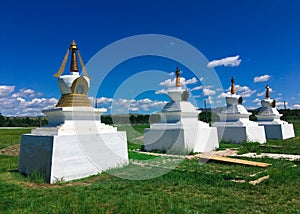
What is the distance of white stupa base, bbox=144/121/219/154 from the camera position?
12.9 metres

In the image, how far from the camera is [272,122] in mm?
21703

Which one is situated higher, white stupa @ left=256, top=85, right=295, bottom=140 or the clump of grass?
white stupa @ left=256, top=85, right=295, bottom=140

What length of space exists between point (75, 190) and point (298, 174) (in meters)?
6.59

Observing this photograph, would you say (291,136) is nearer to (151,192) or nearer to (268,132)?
(268,132)

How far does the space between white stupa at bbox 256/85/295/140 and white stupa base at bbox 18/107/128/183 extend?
16262 millimetres

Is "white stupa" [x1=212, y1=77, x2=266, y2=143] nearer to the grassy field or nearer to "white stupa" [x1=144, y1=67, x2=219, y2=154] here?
"white stupa" [x1=144, y1=67, x2=219, y2=154]

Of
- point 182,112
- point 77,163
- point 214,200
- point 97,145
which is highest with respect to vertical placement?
point 182,112

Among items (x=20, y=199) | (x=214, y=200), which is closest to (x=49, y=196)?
(x=20, y=199)

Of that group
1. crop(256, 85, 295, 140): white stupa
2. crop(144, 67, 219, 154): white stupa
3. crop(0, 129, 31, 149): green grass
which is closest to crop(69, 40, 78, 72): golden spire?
crop(144, 67, 219, 154): white stupa

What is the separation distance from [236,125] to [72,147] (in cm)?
1321

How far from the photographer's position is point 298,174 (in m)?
7.79

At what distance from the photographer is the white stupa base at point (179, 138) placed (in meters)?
12.9

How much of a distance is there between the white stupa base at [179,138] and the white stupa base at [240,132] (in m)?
3.69

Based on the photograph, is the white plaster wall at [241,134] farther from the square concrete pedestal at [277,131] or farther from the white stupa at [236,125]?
the square concrete pedestal at [277,131]
